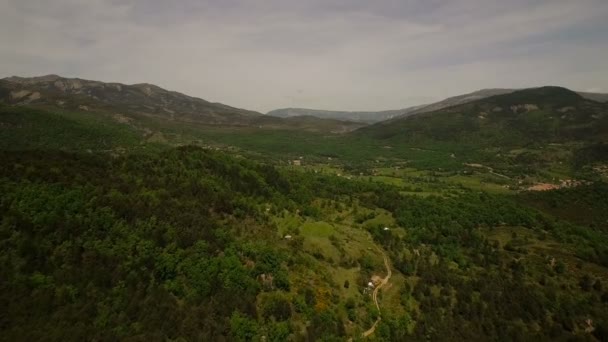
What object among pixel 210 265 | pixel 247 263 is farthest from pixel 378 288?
pixel 210 265

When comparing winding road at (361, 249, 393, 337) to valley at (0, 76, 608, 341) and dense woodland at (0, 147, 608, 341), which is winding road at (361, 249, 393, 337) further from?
dense woodland at (0, 147, 608, 341)

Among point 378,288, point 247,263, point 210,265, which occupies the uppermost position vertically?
point 210,265

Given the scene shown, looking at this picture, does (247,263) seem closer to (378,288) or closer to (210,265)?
(210,265)

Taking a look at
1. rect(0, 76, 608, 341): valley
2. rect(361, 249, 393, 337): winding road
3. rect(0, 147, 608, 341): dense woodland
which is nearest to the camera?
rect(0, 147, 608, 341): dense woodland

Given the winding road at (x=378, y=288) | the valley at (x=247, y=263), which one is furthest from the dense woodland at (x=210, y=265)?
the winding road at (x=378, y=288)

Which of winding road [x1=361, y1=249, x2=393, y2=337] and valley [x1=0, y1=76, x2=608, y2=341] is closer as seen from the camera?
valley [x1=0, y1=76, x2=608, y2=341]

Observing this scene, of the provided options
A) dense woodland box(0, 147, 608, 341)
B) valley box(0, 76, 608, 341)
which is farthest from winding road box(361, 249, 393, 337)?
dense woodland box(0, 147, 608, 341)

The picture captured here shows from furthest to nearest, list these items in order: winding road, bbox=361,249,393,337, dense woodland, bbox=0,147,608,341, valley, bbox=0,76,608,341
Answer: winding road, bbox=361,249,393,337 → valley, bbox=0,76,608,341 → dense woodland, bbox=0,147,608,341

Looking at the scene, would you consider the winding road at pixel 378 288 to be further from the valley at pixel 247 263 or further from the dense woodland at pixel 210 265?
the dense woodland at pixel 210 265

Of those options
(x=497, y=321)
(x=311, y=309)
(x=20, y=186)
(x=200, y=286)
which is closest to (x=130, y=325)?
(x=200, y=286)

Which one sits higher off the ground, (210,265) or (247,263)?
(210,265)

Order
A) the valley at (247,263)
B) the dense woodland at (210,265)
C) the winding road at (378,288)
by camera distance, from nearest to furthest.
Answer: the dense woodland at (210,265) < the valley at (247,263) < the winding road at (378,288)

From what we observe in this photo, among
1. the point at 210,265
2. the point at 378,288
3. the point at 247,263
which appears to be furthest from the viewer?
the point at 378,288
